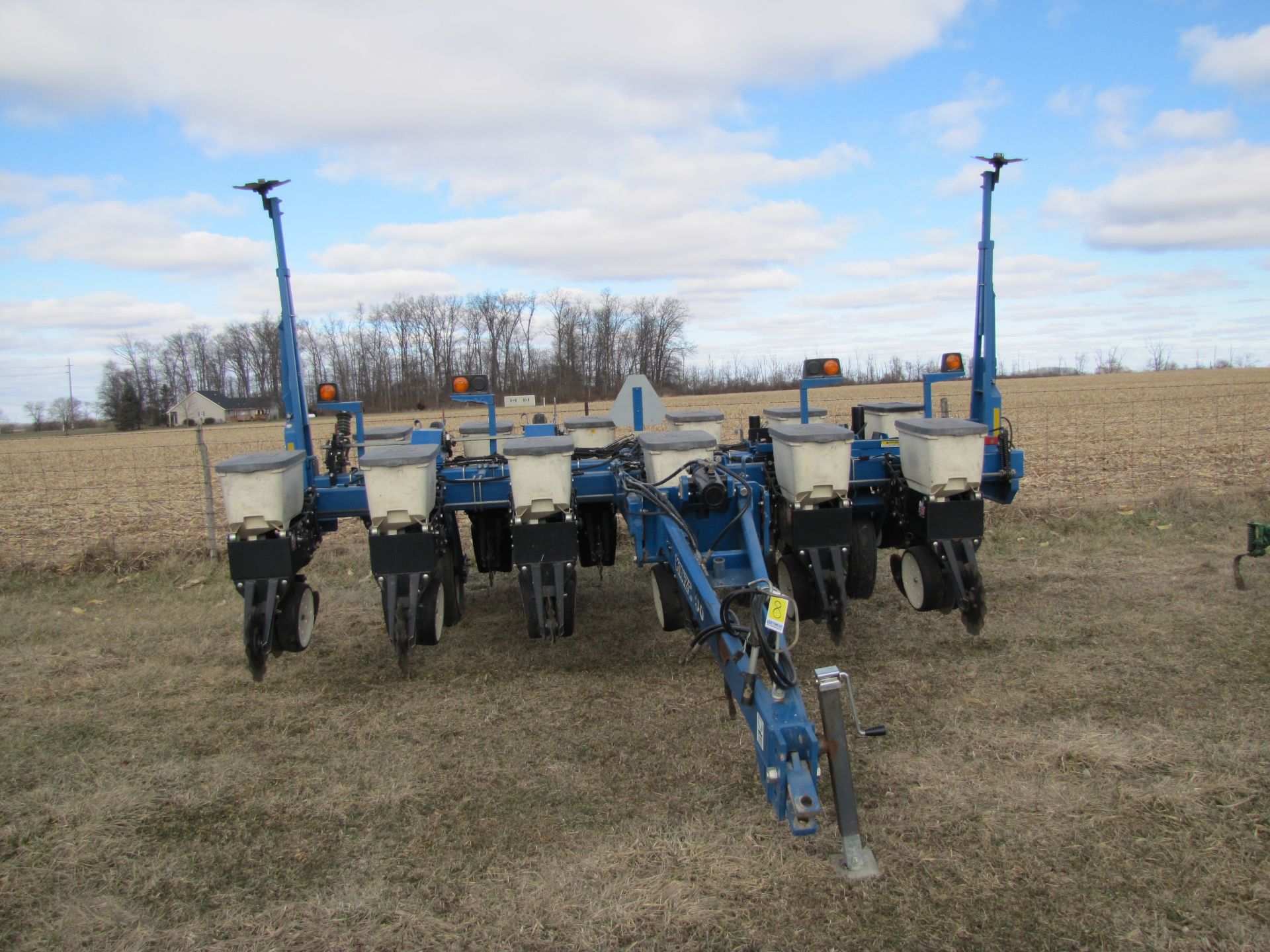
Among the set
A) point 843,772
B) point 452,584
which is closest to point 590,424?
point 452,584

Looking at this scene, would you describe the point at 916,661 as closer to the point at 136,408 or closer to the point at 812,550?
the point at 812,550

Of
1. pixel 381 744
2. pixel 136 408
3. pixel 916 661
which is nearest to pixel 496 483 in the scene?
pixel 381 744

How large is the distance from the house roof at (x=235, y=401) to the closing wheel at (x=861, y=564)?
6424 centimetres

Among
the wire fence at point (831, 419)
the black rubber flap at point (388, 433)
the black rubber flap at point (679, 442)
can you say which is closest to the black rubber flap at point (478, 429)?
the black rubber flap at point (388, 433)

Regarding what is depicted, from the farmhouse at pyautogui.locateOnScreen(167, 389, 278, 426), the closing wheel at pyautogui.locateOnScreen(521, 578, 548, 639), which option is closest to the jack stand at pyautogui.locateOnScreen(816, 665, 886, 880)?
the closing wheel at pyautogui.locateOnScreen(521, 578, 548, 639)

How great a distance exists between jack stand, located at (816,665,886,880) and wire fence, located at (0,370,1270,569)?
5.17 m

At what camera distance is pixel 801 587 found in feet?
16.9

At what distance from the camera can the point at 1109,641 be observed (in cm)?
551

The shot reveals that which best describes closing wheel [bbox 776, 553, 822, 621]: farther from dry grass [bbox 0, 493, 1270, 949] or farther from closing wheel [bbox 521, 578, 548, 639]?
closing wheel [bbox 521, 578, 548, 639]

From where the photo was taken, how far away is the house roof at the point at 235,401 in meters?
64.8

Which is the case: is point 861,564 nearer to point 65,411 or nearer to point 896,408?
point 896,408

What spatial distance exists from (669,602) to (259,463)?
2376mm

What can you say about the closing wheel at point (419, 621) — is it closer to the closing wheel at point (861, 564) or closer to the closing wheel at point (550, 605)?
the closing wheel at point (550, 605)

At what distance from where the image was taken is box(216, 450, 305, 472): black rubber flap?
4.58 meters
